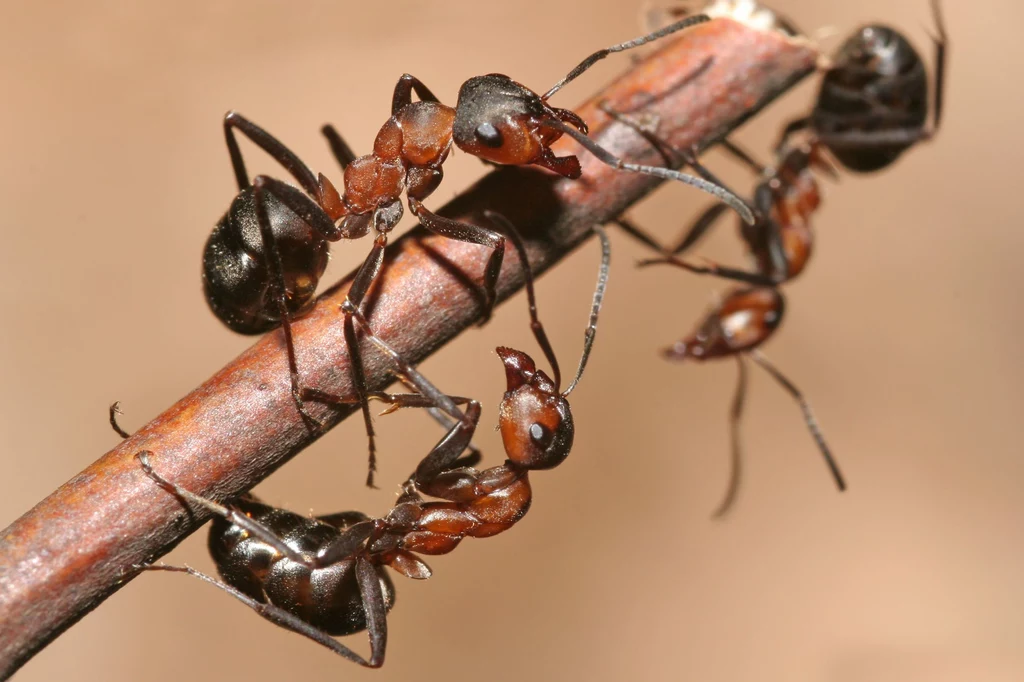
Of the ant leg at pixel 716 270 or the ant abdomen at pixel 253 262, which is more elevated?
the ant abdomen at pixel 253 262

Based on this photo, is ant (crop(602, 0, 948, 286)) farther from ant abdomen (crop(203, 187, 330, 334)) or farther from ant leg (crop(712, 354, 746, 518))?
ant abdomen (crop(203, 187, 330, 334))

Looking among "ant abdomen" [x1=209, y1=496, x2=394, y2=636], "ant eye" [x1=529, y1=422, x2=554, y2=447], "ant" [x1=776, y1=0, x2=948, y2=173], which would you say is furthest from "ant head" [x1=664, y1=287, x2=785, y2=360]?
"ant abdomen" [x1=209, y1=496, x2=394, y2=636]

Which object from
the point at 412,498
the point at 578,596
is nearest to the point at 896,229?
the point at 578,596

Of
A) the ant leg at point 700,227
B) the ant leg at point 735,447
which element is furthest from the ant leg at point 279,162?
the ant leg at point 735,447

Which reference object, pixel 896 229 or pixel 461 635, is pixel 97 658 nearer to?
pixel 461 635

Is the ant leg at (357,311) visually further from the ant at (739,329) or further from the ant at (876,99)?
A: the ant at (876,99)

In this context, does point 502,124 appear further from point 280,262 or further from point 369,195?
point 280,262
